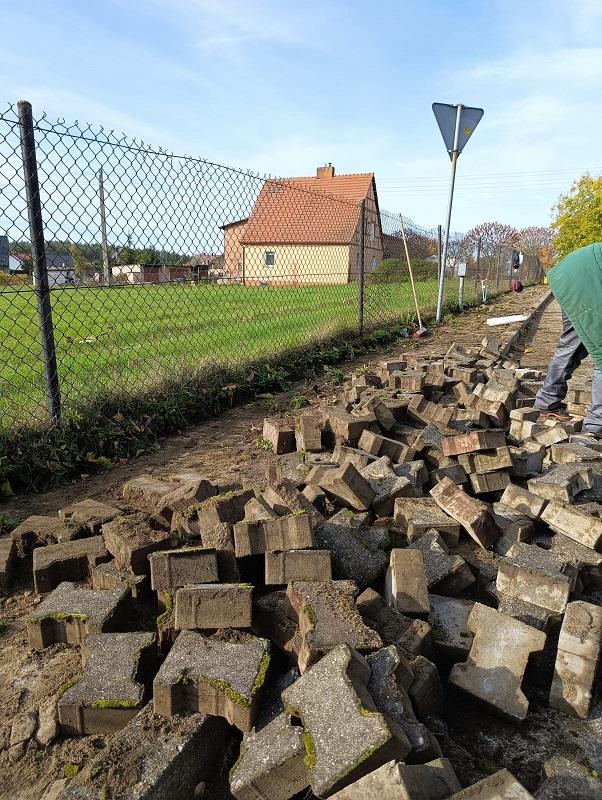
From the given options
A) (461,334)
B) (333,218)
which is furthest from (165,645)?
(461,334)

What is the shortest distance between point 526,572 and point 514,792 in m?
1.23

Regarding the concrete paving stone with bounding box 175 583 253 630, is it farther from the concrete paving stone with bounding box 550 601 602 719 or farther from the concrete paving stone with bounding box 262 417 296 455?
the concrete paving stone with bounding box 262 417 296 455

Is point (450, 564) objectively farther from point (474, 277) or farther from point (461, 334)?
point (474, 277)

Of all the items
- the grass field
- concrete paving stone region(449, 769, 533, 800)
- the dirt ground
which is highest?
the grass field

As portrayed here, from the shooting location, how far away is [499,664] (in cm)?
216

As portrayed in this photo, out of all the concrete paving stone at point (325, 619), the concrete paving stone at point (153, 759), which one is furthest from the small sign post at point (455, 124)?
the concrete paving stone at point (153, 759)

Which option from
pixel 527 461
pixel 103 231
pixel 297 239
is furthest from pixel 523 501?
pixel 297 239

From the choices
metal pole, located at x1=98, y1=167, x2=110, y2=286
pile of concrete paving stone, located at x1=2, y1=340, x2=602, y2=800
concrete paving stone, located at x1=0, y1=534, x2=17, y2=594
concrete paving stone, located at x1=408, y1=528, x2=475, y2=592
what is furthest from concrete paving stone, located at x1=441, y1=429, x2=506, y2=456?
metal pole, located at x1=98, y1=167, x2=110, y2=286

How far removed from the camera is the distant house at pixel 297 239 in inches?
277

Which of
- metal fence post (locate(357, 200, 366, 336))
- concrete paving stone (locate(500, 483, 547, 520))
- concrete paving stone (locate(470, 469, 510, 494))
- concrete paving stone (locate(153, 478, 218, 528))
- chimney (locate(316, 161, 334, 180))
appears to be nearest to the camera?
concrete paving stone (locate(153, 478, 218, 528))

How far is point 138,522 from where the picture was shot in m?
2.81

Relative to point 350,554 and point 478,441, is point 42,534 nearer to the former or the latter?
point 350,554

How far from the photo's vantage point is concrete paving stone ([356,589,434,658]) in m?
2.17

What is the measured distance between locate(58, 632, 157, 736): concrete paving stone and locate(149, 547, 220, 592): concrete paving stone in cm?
25
